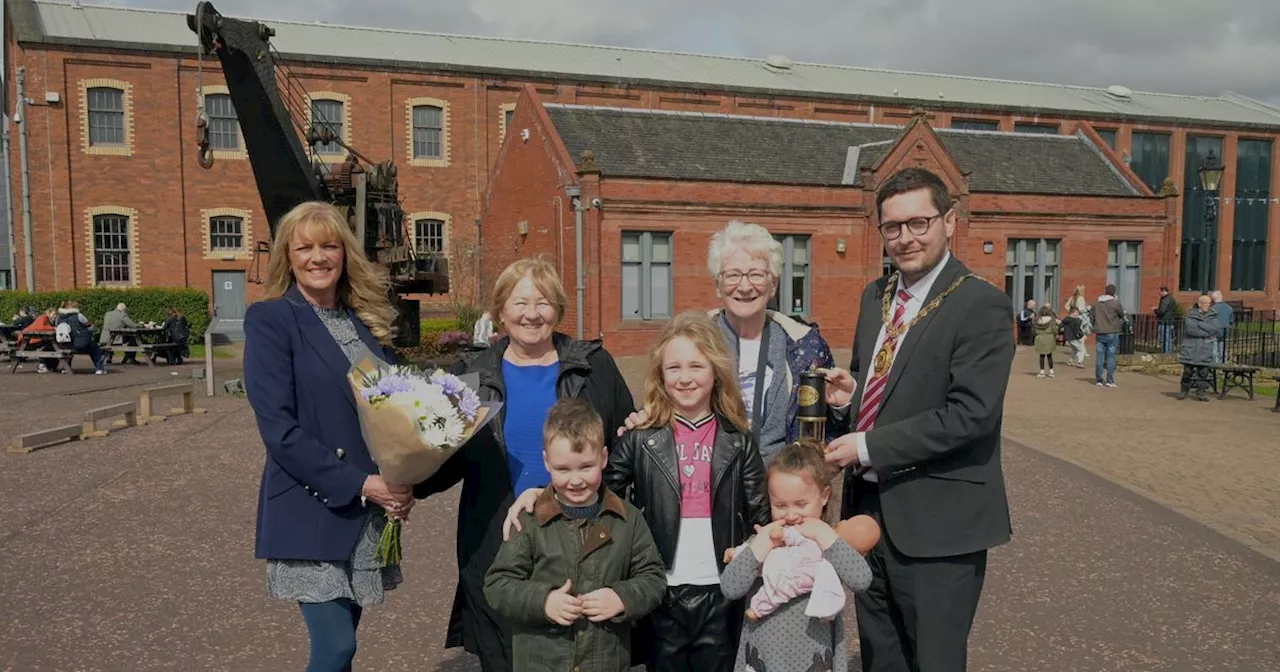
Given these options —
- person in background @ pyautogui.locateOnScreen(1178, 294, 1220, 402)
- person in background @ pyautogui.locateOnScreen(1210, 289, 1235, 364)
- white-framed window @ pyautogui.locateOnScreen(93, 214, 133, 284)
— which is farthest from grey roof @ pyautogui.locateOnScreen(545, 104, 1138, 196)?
white-framed window @ pyautogui.locateOnScreen(93, 214, 133, 284)

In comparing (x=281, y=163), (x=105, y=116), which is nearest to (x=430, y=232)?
(x=105, y=116)

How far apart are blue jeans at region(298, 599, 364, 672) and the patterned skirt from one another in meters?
0.04

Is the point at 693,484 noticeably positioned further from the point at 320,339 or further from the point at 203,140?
the point at 203,140

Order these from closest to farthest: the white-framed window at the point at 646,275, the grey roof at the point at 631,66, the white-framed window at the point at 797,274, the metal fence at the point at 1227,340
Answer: the metal fence at the point at 1227,340, the white-framed window at the point at 646,275, the white-framed window at the point at 797,274, the grey roof at the point at 631,66

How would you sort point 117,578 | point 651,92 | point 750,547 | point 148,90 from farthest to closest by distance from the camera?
point 651,92 < point 148,90 < point 117,578 < point 750,547

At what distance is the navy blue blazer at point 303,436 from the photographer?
2.90 m

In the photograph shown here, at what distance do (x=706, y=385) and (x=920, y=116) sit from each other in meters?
25.2

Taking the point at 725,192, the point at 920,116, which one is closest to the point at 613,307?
the point at 725,192

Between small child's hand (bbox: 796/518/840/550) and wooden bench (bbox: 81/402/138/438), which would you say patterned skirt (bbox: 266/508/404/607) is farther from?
wooden bench (bbox: 81/402/138/438)

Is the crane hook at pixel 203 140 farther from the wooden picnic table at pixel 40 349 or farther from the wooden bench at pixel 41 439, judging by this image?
the wooden picnic table at pixel 40 349

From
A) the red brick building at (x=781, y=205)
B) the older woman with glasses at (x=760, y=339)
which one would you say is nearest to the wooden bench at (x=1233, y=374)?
the red brick building at (x=781, y=205)

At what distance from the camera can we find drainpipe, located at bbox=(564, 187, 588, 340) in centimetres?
2278

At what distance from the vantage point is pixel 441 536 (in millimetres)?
6910

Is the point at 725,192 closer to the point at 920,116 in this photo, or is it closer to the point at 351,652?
the point at 920,116
